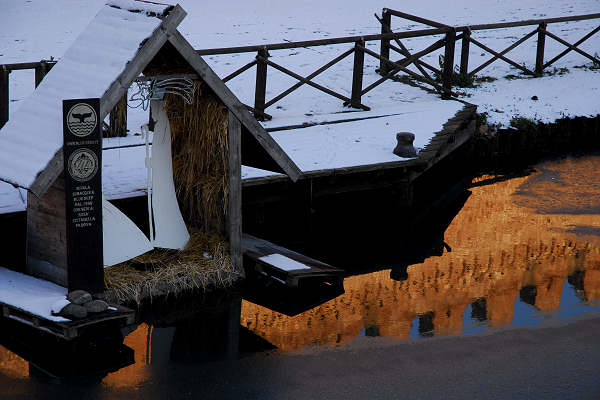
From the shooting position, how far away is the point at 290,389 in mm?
7793

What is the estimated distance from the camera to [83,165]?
8.45 m

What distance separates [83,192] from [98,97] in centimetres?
93

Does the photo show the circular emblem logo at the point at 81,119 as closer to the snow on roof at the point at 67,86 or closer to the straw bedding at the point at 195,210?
the snow on roof at the point at 67,86

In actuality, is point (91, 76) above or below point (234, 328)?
above

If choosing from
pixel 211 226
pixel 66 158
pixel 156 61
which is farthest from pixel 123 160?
pixel 66 158

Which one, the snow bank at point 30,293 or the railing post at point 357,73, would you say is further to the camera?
the railing post at point 357,73

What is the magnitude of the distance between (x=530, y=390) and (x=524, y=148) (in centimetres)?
996

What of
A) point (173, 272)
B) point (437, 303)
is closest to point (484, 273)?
point (437, 303)

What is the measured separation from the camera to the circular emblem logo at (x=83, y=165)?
329 inches

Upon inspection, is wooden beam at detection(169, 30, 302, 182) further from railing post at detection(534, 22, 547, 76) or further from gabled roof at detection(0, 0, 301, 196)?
railing post at detection(534, 22, 547, 76)

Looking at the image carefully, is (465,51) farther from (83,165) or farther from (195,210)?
(83,165)

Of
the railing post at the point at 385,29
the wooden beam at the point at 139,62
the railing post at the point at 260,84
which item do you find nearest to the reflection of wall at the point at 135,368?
the wooden beam at the point at 139,62

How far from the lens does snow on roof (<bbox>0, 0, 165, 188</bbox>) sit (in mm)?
8266

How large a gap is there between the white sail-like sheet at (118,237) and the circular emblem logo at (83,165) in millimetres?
978
